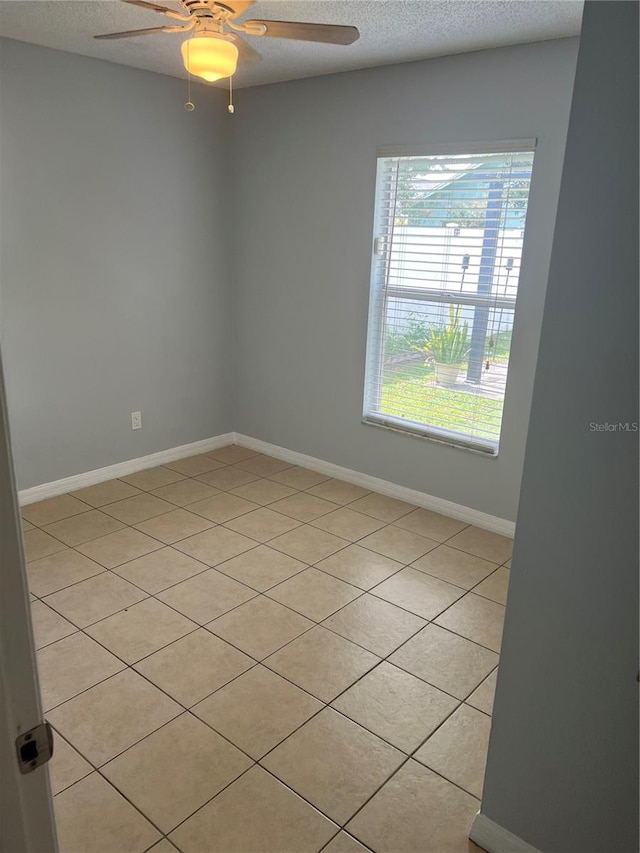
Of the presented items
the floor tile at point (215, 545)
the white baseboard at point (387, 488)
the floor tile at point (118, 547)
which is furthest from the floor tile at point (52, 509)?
the white baseboard at point (387, 488)

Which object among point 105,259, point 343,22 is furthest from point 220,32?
point 105,259

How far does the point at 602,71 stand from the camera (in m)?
1.22

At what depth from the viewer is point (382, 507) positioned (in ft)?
12.5

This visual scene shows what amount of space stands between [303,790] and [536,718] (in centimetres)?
73

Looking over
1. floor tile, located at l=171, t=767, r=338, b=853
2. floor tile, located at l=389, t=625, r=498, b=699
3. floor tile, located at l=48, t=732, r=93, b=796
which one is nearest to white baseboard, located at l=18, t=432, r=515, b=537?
floor tile, located at l=389, t=625, r=498, b=699

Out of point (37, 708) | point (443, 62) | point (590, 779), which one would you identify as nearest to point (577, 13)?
point (443, 62)

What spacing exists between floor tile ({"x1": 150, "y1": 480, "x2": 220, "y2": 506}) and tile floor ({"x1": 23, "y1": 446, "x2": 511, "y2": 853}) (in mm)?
24

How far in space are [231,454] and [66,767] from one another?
2833mm

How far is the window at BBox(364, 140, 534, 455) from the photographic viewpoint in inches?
125

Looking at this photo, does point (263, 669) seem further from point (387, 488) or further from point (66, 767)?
point (387, 488)

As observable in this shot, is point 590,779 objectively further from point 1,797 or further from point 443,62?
point 443,62

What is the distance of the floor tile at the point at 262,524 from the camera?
3.42m

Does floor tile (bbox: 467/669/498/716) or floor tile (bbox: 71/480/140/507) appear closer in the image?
floor tile (bbox: 467/669/498/716)

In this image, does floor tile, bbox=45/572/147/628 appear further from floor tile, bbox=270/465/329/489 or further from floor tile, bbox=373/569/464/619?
floor tile, bbox=270/465/329/489
